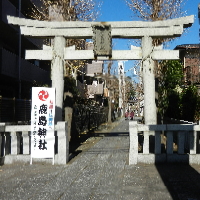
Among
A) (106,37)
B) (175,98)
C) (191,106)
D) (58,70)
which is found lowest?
(191,106)

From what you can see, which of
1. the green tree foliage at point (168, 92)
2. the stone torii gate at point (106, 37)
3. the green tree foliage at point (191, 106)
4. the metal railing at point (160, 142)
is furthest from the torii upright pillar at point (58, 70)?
the green tree foliage at point (168, 92)

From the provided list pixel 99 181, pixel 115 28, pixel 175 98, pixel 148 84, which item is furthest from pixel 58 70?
pixel 175 98

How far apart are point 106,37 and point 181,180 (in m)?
5.81

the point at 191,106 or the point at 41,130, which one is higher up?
the point at 191,106

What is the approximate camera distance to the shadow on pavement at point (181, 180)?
5.46m

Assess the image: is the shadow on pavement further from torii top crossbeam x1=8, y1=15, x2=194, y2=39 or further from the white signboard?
torii top crossbeam x1=8, y1=15, x2=194, y2=39

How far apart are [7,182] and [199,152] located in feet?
18.3

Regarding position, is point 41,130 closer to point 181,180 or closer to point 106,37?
point 181,180

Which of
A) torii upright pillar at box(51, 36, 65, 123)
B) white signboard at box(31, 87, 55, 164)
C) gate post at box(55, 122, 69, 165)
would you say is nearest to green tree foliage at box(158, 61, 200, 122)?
torii upright pillar at box(51, 36, 65, 123)

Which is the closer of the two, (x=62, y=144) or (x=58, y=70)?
Result: (x=62, y=144)

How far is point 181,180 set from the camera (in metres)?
6.53

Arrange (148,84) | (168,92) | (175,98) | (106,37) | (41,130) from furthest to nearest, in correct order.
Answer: (168,92), (175,98), (106,37), (148,84), (41,130)

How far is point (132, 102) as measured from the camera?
69688 mm

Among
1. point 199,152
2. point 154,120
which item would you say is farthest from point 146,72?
point 199,152
